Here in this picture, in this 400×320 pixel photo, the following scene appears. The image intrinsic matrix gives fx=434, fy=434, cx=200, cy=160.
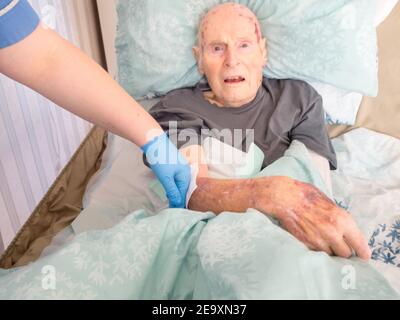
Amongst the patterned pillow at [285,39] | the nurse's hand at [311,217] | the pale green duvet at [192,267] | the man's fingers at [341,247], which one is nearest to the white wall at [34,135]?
the patterned pillow at [285,39]

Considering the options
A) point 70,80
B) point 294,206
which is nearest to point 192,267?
point 294,206

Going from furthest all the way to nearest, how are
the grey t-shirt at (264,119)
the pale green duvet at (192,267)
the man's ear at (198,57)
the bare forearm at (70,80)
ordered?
1. the man's ear at (198,57)
2. the grey t-shirt at (264,119)
3. the bare forearm at (70,80)
4. the pale green duvet at (192,267)

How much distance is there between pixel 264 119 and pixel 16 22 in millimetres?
743

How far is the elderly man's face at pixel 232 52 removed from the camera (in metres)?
1.25

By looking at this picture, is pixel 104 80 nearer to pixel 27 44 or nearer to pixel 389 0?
pixel 27 44

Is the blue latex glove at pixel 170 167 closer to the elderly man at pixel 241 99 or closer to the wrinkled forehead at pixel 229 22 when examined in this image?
the elderly man at pixel 241 99

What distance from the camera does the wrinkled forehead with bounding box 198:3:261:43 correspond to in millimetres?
1253

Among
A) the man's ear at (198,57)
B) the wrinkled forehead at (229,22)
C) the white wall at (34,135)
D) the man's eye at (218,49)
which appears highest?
the wrinkled forehead at (229,22)

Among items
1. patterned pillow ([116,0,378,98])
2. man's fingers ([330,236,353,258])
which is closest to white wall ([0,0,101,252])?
patterned pillow ([116,0,378,98])

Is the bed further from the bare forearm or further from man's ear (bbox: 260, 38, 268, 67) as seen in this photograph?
man's ear (bbox: 260, 38, 268, 67)

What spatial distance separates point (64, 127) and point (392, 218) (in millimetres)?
1337

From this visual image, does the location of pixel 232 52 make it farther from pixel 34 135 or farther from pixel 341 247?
pixel 34 135

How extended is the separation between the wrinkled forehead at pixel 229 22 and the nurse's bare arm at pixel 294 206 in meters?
0.47
